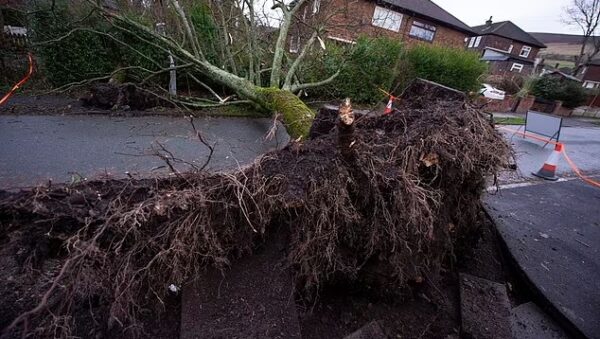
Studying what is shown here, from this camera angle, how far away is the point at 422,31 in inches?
805

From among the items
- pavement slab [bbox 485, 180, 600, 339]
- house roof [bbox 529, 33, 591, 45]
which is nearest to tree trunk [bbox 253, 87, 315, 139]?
pavement slab [bbox 485, 180, 600, 339]

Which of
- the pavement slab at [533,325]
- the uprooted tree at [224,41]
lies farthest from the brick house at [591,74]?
the pavement slab at [533,325]

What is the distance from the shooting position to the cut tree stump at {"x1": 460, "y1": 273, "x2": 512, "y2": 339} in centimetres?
217

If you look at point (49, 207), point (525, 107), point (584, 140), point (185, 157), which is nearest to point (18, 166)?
point (185, 157)

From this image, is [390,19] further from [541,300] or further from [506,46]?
[506,46]

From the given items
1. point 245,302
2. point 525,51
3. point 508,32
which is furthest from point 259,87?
point 525,51

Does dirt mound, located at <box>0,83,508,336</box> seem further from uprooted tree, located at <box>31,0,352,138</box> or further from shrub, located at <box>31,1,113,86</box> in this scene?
shrub, located at <box>31,1,113,86</box>

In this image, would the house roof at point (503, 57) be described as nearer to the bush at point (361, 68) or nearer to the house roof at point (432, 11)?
the house roof at point (432, 11)

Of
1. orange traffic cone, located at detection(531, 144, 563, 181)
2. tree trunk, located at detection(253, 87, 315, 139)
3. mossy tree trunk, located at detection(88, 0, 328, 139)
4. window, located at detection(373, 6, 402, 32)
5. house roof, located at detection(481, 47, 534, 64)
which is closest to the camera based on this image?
tree trunk, located at detection(253, 87, 315, 139)

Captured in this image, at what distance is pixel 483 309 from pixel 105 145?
17.6ft

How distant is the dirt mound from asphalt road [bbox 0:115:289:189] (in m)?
1.19

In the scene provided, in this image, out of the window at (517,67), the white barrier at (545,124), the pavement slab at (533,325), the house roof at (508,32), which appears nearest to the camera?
the pavement slab at (533,325)

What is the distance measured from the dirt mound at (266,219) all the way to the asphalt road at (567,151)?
389 centimetres

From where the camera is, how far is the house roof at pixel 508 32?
33.3m
